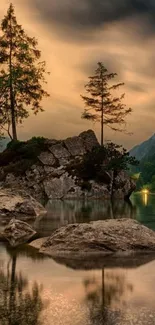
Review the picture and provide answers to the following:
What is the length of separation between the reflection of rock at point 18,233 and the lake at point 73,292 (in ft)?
11.5

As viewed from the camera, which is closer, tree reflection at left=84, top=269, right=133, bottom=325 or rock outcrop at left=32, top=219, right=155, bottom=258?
tree reflection at left=84, top=269, right=133, bottom=325

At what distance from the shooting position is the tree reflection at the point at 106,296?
671cm

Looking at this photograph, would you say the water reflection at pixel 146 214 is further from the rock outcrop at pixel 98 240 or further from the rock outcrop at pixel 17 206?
the rock outcrop at pixel 17 206

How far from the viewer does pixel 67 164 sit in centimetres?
5356

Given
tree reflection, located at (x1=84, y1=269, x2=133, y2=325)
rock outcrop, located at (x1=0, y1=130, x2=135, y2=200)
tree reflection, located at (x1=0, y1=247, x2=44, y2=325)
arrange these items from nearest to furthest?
tree reflection, located at (x1=0, y1=247, x2=44, y2=325)
tree reflection, located at (x1=84, y1=269, x2=133, y2=325)
rock outcrop, located at (x1=0, y1=130, x2=135, y2=200)

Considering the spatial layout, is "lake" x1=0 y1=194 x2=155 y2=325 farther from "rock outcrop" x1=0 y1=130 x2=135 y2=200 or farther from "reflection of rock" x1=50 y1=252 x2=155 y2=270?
"rock outcrop" x1=0 y1=130 x2=135 y2=200

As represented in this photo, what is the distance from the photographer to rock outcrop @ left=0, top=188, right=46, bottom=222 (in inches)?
939

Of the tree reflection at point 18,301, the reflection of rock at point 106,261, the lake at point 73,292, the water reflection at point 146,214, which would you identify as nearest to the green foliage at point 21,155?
the water reflection at point 146,214

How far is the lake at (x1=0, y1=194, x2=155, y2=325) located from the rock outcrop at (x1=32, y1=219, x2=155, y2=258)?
1.08m

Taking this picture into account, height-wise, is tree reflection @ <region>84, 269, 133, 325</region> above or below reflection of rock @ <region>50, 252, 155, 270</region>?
below

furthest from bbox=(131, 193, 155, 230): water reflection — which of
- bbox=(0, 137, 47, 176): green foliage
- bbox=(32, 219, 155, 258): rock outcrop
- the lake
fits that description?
bbox=(0, 137, 47, 176): green foliage

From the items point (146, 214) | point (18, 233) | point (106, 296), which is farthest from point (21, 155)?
point (106, 296)

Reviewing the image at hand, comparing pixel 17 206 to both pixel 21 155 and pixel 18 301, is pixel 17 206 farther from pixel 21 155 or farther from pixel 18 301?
pixel 21 155

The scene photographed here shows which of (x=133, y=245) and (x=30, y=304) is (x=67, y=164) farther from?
(x=30, y=304)
